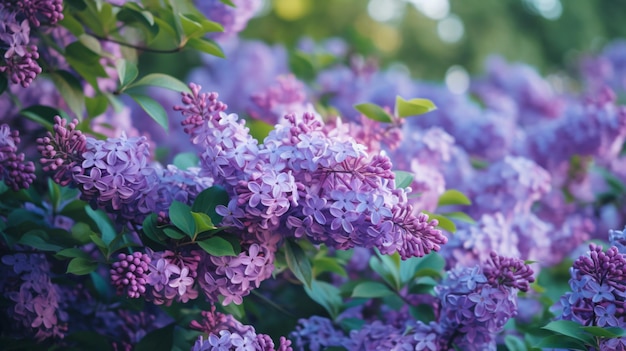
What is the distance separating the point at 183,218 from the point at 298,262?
0.25m

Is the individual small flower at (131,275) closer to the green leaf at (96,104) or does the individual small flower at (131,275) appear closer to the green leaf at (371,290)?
the green leaf at (371,290)

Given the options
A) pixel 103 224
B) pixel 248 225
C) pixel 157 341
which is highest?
pixel 248 225

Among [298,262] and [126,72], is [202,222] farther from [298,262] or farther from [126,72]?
[126,72]

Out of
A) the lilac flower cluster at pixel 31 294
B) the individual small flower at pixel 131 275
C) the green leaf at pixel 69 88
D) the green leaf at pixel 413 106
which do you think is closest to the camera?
the individual small flower at pixel 131 275

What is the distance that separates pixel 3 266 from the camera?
145 centimetres

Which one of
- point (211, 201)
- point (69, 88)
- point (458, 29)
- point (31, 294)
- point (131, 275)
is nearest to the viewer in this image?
point (131, 275)

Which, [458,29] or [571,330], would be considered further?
[458,29]

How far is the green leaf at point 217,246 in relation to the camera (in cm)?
123

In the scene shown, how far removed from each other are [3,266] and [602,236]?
196 cm

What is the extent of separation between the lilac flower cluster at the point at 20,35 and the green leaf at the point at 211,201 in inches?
17.1

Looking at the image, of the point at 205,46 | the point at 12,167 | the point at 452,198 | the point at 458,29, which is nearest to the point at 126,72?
the point at 205,46

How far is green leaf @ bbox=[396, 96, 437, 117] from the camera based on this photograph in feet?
4.97

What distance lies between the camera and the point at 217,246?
1247 mm

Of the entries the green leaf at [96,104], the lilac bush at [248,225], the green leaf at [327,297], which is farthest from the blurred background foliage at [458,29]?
the green leaf at [327,297]
